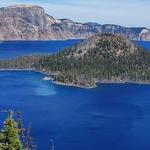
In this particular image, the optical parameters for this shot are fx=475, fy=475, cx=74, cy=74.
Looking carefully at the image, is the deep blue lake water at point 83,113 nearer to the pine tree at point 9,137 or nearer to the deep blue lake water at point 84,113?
the deep blue lake water at point 84,113

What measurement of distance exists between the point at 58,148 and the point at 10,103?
190 feet

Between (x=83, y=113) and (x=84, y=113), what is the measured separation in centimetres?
28

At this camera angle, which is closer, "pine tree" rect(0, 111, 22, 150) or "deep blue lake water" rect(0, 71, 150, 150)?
"pine tree" rect(0, 111, 22, 150)

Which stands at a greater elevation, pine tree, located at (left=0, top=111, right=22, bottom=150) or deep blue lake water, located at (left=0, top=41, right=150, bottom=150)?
pine tree, located at (left=0, top=111, right=22, bottom=150)

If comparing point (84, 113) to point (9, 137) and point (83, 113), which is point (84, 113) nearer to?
point (83, 113)

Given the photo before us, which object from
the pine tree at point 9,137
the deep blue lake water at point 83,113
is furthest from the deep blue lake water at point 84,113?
the pine tree at point 9,137

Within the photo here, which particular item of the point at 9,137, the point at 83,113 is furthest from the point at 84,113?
the point at 9,137

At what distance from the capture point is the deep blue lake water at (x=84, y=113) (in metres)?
98.9

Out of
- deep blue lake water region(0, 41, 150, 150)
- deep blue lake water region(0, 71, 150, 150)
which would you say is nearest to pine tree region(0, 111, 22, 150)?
deep blue lake water region(0, 41, 150, 150)

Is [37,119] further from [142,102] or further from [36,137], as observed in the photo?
[142,102]

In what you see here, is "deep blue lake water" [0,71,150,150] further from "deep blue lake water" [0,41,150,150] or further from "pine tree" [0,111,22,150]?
"pine tree" [0,111,22,150]

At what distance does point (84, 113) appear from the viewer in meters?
134

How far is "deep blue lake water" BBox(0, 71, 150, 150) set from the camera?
98.9 m

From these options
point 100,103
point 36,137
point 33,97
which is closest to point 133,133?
point 36,137
